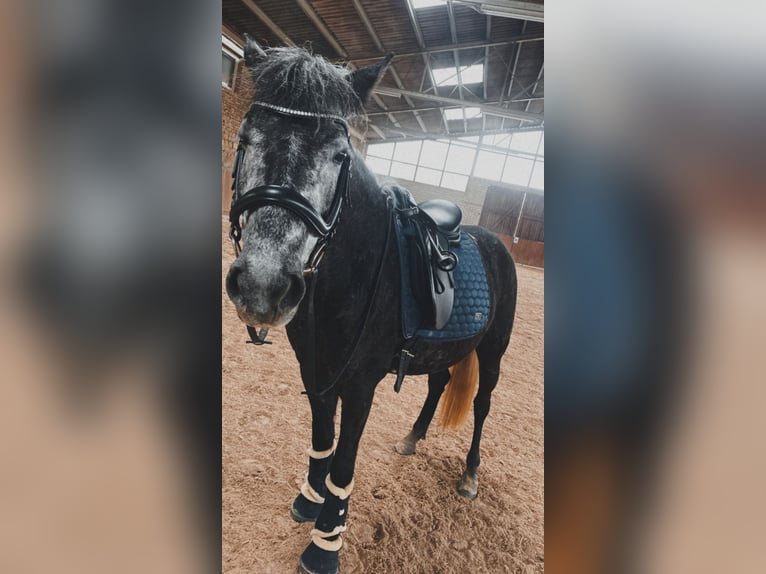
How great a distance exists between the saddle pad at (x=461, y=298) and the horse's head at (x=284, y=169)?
0.29 m

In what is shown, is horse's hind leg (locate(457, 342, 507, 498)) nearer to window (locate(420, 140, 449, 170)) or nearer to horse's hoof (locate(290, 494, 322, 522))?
horse's hoof (locate(290, 494, 322, 522))

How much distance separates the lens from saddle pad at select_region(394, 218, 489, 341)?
812 mm

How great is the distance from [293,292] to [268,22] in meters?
0.54

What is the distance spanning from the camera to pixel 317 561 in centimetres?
77

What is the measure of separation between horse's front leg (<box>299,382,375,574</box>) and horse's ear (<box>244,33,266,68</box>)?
2.09 ft

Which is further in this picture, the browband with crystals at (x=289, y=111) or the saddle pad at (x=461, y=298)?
the saddle pad at (x=461, y=298)

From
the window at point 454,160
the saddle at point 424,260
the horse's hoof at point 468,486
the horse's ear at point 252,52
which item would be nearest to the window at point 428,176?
the window at point 454,160

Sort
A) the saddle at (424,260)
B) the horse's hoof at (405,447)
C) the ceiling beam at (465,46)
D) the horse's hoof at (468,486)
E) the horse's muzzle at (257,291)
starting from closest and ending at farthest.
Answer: the horse's muzzle at (257,291), the ceiling beam at (465,46), the saddle at (424,260), the horse's hoof at (468,486), the horse's hoof at (405,447)

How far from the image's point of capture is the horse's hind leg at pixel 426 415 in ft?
3.66

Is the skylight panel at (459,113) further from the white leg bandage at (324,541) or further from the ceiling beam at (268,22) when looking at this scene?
the white leg bandage at (324,541)

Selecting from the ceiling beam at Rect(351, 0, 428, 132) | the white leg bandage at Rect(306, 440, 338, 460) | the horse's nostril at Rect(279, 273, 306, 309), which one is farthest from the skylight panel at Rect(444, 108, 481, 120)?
the white leg bandage at Rect(306, 440, 338, 460)
